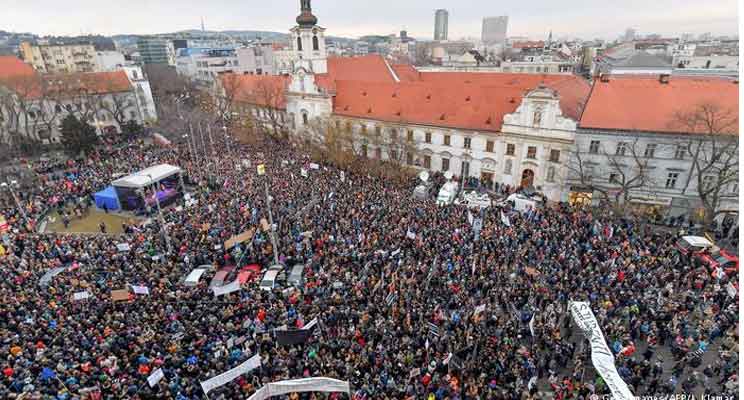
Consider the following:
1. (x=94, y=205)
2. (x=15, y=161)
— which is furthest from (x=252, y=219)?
(x=15, y=161)

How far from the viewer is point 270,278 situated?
22016 millimetres

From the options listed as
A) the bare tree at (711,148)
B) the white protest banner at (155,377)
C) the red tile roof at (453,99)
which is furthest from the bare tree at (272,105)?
the bare tree at (711,148)

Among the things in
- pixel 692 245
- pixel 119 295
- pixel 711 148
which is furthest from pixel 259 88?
pixel 692 245

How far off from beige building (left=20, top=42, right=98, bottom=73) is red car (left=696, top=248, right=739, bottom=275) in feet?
435

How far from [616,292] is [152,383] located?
2132 centimetres

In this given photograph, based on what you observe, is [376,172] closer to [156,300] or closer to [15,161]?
[156,300]

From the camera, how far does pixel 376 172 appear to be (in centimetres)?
3906

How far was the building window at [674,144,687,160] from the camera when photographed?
31.3 m

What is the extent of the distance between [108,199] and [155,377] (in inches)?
947

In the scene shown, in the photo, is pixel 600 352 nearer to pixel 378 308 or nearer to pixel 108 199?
pixel 378 308

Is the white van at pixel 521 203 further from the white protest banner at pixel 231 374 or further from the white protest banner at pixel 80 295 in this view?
the white protest banner at pixel 80 295

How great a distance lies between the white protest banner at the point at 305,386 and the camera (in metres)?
14.5

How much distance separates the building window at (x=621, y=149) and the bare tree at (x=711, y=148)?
3571 millimetres

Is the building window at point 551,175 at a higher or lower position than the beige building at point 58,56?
lower
